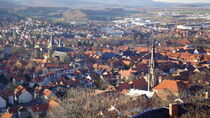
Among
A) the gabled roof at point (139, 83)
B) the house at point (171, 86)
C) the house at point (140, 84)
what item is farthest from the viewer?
the gabled roof at point (139, 83)

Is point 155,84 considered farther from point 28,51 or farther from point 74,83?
point 28,51

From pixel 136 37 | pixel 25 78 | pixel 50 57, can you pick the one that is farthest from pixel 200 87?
pixel 136 37

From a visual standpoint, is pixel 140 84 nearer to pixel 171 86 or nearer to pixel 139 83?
pixel 139 83

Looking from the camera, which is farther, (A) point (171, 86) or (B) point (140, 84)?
(B) point (140, 84)

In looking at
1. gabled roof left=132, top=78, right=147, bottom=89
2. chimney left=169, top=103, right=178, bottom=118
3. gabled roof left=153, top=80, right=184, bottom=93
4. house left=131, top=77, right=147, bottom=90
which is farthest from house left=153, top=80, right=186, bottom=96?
chimney left=169, top=103, right=178, bottom=118

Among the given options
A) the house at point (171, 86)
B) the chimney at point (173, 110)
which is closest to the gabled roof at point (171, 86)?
the house at point (171, 86)

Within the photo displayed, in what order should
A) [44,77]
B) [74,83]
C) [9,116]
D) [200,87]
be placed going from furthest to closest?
[44,77]
[74,83]
[200,87]
[9,116]

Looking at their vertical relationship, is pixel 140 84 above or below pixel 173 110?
below

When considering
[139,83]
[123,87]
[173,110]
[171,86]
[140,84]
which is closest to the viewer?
[173,110]

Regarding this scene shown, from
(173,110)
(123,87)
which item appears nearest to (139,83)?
(123,87)

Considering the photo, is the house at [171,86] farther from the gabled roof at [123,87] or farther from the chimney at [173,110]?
the chimney at [173,110]

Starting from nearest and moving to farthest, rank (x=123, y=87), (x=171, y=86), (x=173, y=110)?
(x=173, y=110) → (x=171, y=86) → (x=123, y=87)
